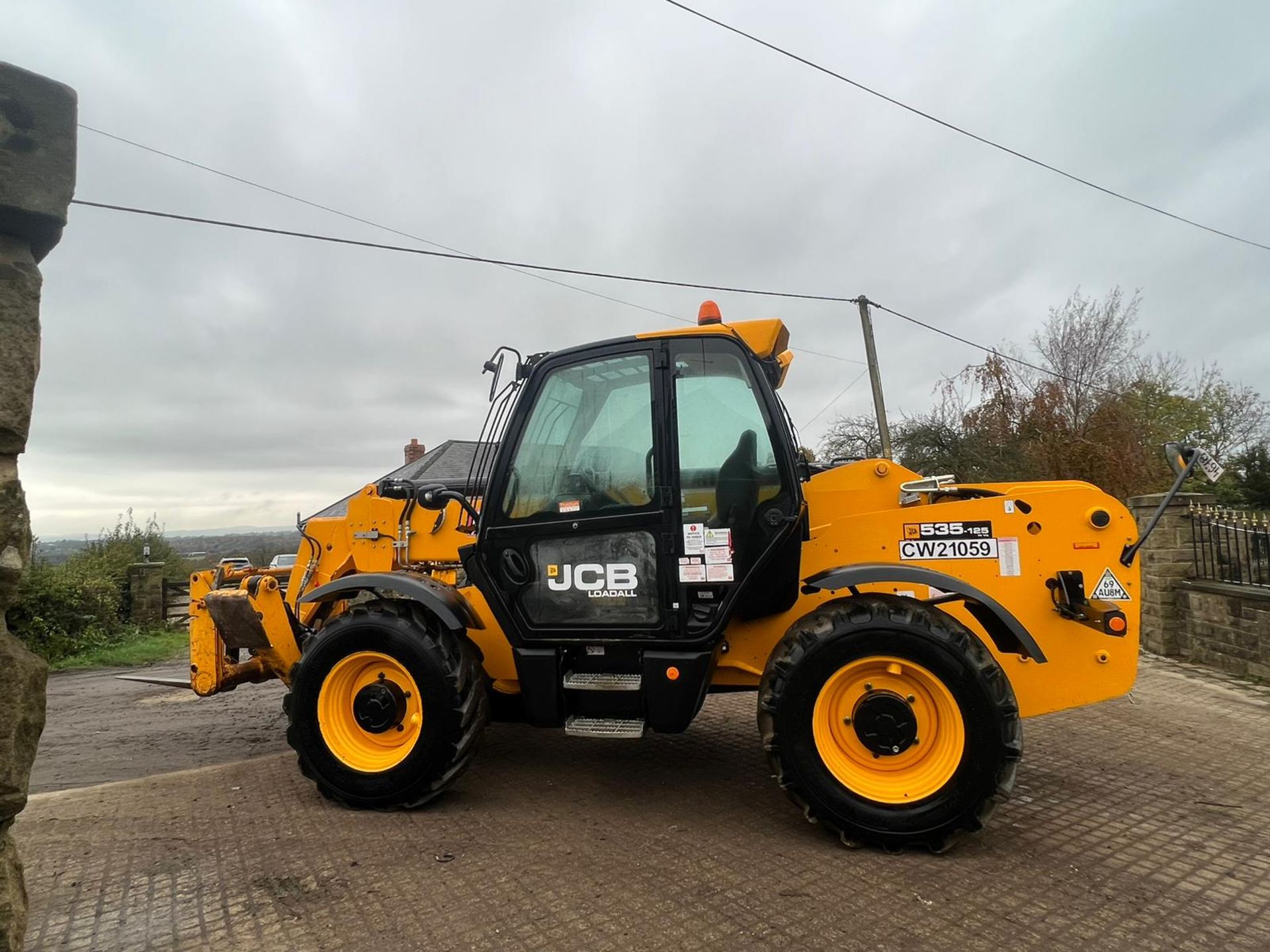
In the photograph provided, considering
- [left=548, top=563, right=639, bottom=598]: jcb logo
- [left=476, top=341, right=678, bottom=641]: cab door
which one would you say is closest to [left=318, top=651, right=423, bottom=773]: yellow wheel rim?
[left=476, top=341, right=678, bottom=641]: cab door

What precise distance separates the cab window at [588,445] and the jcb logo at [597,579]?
287 mm

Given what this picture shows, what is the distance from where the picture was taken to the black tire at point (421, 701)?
3797 millimetres

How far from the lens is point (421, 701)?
3834mm

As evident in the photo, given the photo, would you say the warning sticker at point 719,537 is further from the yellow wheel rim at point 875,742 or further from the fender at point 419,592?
the fender at point 419,592

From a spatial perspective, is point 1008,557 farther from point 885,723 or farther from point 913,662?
point 885,723

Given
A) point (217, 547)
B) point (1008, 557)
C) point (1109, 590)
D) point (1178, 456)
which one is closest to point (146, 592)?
point (217, 547)

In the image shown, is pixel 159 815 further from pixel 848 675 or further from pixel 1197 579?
pixel 1197 579

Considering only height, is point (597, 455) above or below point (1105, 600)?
above

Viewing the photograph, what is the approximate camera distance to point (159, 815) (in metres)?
3.82

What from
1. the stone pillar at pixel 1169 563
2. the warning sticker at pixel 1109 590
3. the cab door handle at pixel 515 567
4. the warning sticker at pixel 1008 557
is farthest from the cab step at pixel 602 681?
the stone pillar at pixel 1169 563

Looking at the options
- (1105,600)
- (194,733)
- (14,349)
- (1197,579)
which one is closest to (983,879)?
(1105,600)

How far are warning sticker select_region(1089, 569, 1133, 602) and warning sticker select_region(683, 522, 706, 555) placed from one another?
185cm

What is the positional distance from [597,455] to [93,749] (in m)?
4.84

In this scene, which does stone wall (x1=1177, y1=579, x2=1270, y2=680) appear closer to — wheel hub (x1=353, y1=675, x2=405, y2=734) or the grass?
wheel hub (x1=353, y1=675, x2=405, y2=734)
